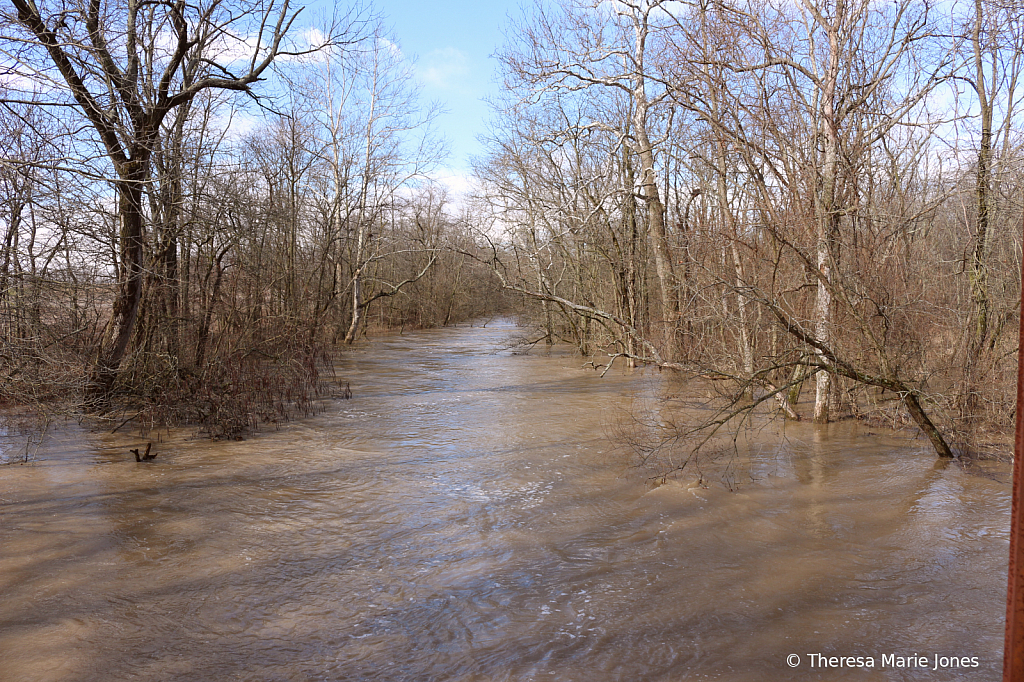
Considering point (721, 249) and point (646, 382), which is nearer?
point (721, 249)


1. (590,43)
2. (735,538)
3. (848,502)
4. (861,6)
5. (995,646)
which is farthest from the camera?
(590,43)

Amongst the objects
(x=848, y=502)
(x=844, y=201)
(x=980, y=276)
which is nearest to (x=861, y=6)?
(x=844, y=201)

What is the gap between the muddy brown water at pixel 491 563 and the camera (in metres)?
4.43

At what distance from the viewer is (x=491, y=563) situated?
5.86 m

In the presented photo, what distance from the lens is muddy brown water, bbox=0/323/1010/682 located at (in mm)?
4426

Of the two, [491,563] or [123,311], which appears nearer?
[491,563]

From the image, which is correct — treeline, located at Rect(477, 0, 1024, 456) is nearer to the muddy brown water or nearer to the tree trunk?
the muddy brown water

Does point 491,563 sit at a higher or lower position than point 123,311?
lower

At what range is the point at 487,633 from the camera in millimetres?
4730

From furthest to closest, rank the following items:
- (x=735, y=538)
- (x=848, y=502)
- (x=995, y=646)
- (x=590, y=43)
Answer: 1. (x=590, y=43)
2. (x=848, y=502)
3. (x=735, y=538)
4. (x=995, y=646)

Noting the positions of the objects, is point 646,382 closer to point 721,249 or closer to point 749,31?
point 721,249

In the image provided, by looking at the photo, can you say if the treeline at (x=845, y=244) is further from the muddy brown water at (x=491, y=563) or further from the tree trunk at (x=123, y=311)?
the tree trunk at (x=123, y=311)

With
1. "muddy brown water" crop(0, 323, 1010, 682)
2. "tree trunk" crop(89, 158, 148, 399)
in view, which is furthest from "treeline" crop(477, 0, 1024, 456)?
"tree trunk" crop(89, 158, 148, 399)

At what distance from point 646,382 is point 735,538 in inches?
378
